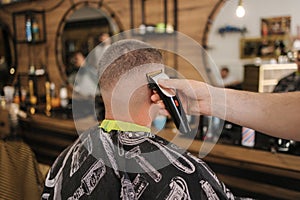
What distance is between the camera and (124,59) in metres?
1.21

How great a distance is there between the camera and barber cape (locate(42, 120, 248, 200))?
1.16m

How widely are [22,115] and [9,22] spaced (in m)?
1.88

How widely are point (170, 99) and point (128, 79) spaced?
0.19 meters

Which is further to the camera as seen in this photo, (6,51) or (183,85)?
(6,51)

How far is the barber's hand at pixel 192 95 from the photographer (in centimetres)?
120

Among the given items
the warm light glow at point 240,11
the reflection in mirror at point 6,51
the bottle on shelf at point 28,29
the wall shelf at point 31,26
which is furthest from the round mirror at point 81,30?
the warm light glow at point 240,11

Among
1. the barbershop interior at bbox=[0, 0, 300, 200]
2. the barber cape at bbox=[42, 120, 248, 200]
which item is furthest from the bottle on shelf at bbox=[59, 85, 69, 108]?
the barber cape at bbox=[42, 120, 248, 200]

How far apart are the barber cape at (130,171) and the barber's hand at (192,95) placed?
0.56 feet

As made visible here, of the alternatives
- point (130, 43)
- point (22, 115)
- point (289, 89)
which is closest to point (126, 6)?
point (22, 115)

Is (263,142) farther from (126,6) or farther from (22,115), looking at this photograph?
(22,115)

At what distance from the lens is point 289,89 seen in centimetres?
226

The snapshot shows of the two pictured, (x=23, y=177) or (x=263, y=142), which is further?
(x=263, y=142)

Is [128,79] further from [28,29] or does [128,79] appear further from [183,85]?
[28,29]

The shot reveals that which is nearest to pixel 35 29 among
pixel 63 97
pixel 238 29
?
pixel 63 97
